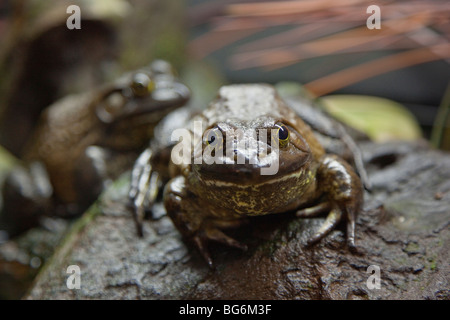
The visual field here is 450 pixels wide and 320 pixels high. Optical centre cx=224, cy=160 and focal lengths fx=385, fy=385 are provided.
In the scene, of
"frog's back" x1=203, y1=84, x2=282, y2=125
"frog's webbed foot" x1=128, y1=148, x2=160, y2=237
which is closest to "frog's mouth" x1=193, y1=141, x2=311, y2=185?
"frog's back" x1=203, y1=84, x2=282, y2=125

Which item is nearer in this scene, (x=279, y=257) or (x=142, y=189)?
(x=279, y=257)

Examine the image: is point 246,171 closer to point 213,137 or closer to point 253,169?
point 253,169

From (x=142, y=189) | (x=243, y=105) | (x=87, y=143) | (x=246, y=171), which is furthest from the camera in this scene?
(x=87, y=143)

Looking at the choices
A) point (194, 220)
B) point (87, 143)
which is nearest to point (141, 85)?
point (87, 143)

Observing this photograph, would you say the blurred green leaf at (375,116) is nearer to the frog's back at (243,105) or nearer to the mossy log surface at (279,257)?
the mossy log surface at (279,257)

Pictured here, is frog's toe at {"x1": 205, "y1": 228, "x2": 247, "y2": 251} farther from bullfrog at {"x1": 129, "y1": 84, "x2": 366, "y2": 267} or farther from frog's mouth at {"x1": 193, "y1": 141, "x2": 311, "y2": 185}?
frog's mouth at {"x1": 193, "y1": 141, "x2": 311, "y2": 185}

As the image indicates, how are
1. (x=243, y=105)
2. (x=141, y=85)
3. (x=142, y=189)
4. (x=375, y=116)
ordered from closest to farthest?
(x=243, y=105) → (x=142, y=189) → (x=141, y=85) → (x=375, y=116)
